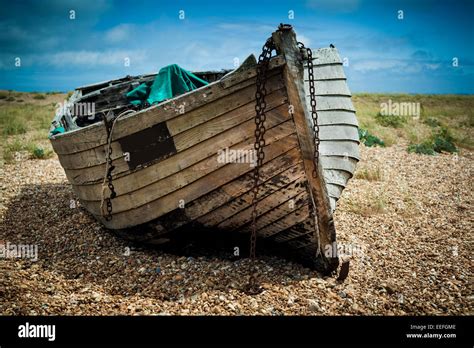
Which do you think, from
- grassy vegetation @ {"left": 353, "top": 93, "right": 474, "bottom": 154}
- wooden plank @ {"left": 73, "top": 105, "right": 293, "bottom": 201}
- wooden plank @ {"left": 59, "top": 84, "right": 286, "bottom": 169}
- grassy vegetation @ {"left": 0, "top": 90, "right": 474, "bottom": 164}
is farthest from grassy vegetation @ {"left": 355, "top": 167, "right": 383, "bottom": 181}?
wooden plank @ {"left": 59, "top": 84, "right": 286, "bottom": 169}

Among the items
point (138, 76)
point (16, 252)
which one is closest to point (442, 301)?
point (16, 252)

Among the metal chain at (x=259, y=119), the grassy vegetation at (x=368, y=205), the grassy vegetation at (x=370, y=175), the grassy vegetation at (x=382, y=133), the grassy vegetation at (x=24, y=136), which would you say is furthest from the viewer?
the grassy vegetation at (x=382, y=133)

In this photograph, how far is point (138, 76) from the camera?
908 cm

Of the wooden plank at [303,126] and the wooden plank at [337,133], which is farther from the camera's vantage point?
the wooden plank at [337,133]

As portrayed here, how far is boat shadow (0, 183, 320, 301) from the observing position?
12.8ft

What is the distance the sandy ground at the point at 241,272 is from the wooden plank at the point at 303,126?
2.26 ft

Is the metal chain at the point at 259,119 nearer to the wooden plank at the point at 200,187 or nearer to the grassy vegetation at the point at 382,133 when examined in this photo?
the wooden plank at the point at 200,187

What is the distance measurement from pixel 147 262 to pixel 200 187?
4.41ft

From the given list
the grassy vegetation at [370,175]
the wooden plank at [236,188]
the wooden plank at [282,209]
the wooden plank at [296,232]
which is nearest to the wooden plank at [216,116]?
the wooden plank at [236,188]

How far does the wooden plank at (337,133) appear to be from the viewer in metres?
5.67

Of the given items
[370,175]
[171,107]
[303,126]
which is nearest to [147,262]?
[171,107]

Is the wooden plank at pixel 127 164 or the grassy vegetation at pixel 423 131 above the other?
the grassy vegetation at pixel 423 131

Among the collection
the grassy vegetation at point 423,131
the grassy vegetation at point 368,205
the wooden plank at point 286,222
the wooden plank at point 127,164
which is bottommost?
the grassy vegetation at point 368,205
